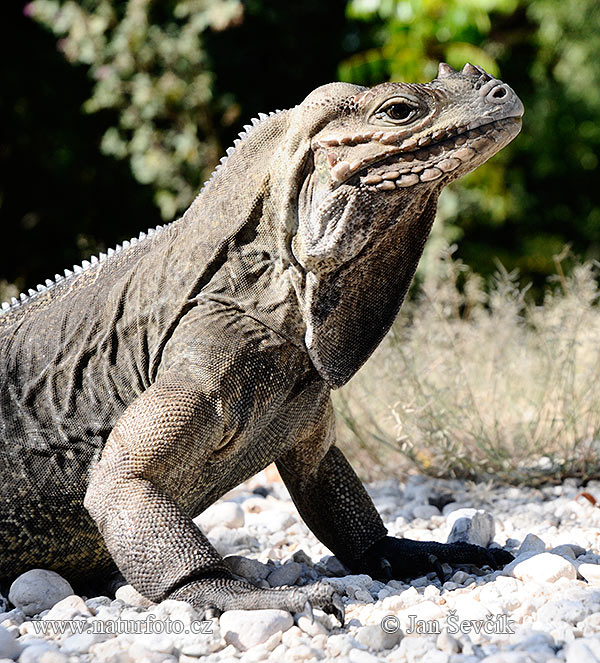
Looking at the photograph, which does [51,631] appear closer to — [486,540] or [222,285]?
[222,285]

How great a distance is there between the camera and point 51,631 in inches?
133

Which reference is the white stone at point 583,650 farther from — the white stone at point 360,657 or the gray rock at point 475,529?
the gray rock at point 475,529

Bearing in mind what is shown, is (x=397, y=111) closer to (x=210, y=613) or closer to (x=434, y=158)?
(x=434, y=158)

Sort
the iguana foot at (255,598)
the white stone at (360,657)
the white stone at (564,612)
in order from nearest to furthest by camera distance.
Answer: the white stone at (360,657)
the white stone at (564,612)
the iguana foot at (255,598)

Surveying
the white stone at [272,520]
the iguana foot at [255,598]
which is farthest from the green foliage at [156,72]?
the iguana foot at [255,598]

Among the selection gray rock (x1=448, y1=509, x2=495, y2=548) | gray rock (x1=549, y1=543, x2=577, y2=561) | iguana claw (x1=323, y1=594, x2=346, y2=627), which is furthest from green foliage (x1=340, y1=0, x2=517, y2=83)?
iguana claw (x1=323, y1=594, x2=346, y2=627)

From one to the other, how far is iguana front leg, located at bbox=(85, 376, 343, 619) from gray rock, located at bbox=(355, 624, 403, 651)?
27 centimetres

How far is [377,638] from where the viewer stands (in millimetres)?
3020

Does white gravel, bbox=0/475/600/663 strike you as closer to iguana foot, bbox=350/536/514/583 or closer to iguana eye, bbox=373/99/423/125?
iguana foot, bbox=350/536/514/583

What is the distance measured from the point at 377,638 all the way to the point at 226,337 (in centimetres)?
130

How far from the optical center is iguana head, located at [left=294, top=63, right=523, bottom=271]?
346 cm

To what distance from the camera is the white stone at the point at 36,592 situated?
3.84m

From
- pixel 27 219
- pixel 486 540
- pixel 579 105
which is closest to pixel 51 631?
pixel 486 540

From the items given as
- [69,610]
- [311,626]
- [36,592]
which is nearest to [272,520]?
[36,592]
